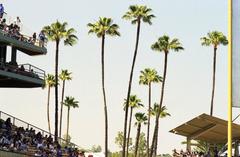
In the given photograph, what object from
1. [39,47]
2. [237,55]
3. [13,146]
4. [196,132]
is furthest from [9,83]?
[237,55]

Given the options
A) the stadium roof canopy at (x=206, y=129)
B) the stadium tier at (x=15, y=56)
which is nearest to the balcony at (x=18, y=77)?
the stadium tier at (x=15, y=56)

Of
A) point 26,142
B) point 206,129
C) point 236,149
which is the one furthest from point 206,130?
point 26,142

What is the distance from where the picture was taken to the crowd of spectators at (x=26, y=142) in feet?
110

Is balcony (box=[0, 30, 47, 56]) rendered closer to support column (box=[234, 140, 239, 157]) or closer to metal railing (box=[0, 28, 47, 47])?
metal railing (box=[0, 28, 47, 47])

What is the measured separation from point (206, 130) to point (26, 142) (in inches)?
465

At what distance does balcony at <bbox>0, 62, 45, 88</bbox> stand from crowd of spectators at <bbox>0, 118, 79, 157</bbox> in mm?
3400

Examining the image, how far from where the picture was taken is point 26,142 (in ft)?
118

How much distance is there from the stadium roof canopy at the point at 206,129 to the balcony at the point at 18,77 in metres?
12.7

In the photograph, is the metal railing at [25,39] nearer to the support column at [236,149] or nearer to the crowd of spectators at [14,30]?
the crowd of spectators at [14,30]

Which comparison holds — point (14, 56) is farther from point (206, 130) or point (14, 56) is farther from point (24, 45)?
point (206, 130)

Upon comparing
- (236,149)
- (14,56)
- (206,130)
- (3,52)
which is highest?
(3,52)

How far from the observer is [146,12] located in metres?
71.0

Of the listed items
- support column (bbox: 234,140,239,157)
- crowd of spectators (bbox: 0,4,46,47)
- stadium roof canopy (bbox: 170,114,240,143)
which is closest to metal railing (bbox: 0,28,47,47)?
crowd of spectators (bbox: 0,4,46,47)

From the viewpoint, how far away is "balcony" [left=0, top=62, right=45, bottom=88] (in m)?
39.0
